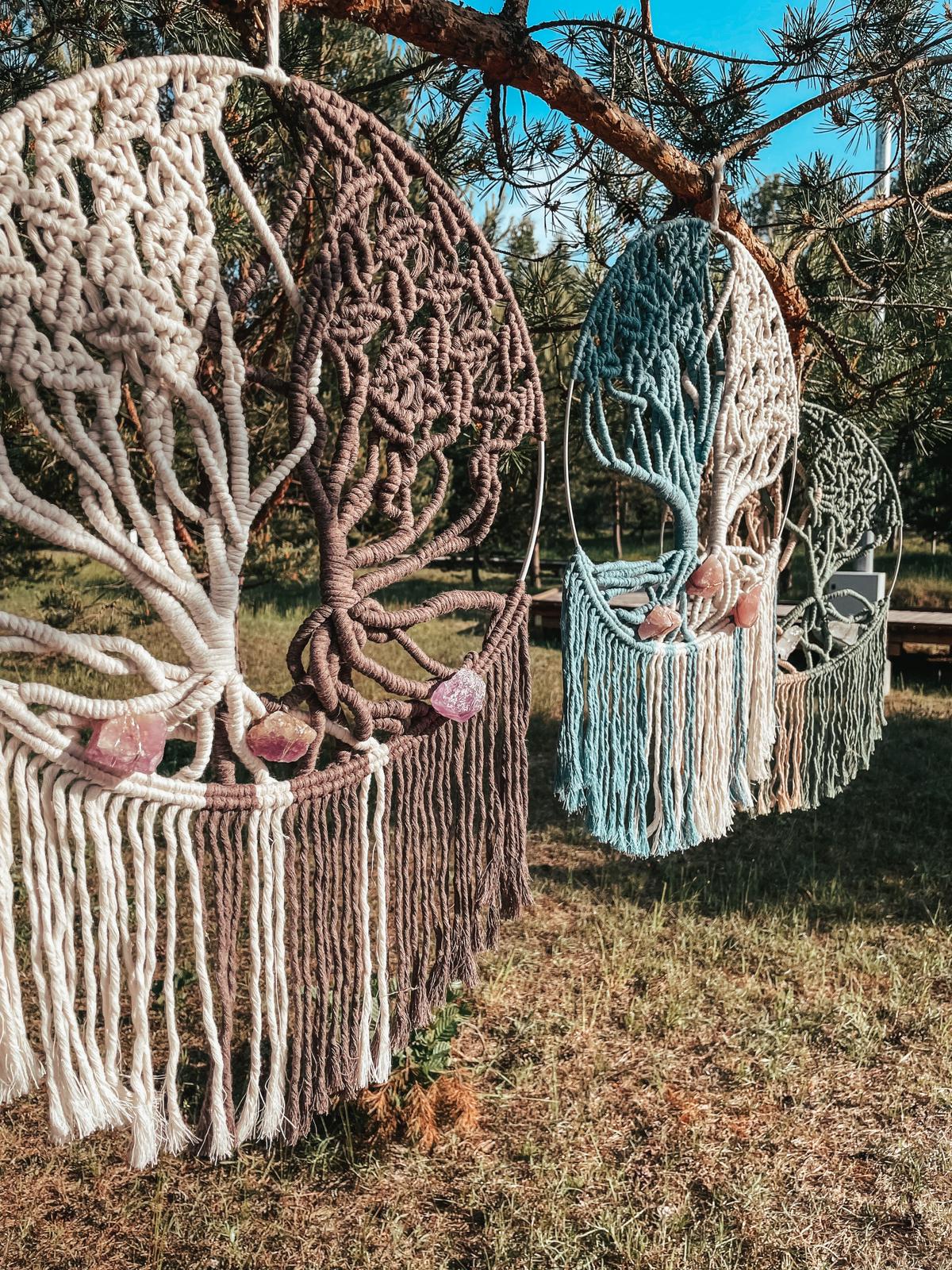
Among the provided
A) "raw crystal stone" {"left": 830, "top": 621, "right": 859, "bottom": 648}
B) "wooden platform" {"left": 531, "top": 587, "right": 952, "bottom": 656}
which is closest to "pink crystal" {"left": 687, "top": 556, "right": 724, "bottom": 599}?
"raw crystal stone" {"left": 830, "top": 621, "right": 859, "bottom": 648}

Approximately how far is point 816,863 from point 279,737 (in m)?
2.27

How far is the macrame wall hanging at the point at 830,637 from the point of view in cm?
192

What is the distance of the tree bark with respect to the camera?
1.30 metres

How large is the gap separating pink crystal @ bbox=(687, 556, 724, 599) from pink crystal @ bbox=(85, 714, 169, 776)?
2.83ft

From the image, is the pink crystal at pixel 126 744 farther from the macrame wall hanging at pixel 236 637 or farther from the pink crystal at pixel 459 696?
the pink crystal at pixel 459 696

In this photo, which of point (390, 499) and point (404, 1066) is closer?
point (390, 499)

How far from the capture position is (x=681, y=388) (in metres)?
1.54

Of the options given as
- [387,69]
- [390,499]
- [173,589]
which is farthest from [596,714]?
[387,69]

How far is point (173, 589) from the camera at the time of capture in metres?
0.93

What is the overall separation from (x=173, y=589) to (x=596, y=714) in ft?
2.19

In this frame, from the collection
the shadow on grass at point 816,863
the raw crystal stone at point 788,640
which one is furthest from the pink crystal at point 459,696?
the shadow on grass at point 816,863

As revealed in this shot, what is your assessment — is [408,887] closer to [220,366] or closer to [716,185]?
[220,366]

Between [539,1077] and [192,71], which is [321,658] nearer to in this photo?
[192,71]

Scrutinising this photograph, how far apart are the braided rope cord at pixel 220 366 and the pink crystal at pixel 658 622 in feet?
1.07
